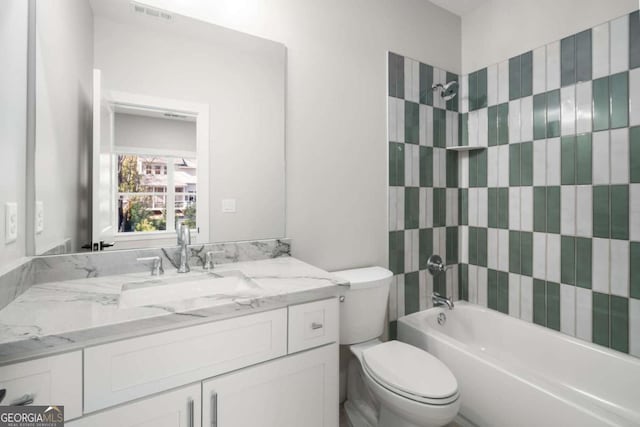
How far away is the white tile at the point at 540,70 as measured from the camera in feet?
5.98

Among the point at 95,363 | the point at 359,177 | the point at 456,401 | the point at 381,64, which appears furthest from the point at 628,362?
the point at 95,363

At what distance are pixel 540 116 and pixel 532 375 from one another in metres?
1.46

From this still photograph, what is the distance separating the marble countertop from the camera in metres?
0.70

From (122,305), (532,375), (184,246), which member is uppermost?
(184,246)

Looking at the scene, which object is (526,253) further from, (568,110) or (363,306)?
(363,306)

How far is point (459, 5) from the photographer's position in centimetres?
218

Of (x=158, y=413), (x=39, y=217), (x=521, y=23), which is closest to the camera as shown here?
(x=158, y=413)

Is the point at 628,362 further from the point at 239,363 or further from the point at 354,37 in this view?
the point at 354,37

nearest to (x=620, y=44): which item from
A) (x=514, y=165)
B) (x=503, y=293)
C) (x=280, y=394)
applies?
(x=514, y=165)

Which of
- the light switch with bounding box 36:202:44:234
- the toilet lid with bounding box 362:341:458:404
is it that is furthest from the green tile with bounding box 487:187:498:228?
the light switch with bounding box 36:202:44:234

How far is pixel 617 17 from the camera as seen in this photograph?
5.04 ft

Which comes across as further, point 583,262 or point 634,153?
point 583,262

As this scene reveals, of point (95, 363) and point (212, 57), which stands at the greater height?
point (212, 57)

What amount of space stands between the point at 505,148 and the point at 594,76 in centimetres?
56
